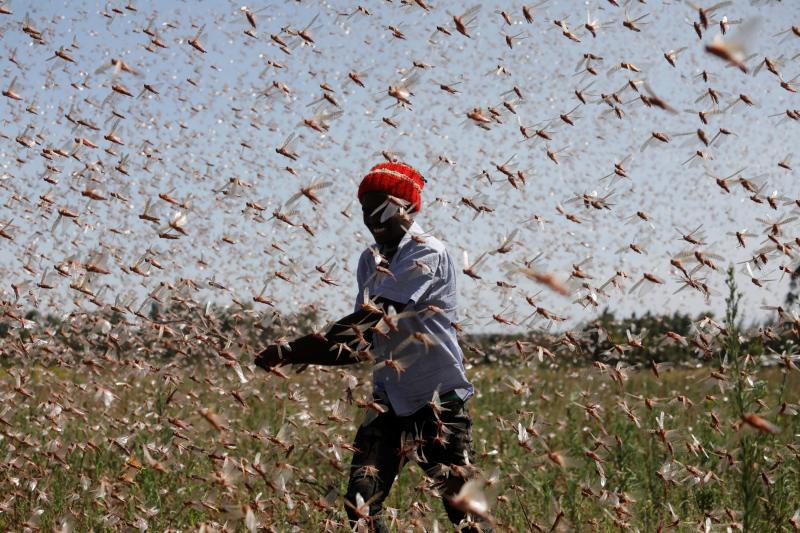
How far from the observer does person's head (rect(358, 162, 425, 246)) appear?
3.55m

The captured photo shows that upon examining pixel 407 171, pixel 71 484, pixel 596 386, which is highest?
pixel 407 171

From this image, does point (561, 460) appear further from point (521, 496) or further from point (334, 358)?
point (521, 496)

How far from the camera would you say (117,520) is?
3850 millimetres

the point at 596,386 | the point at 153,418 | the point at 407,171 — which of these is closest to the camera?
the point at 407,171

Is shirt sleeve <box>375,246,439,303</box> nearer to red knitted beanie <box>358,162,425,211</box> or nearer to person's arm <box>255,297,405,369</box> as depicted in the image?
person's arm <box>255,297,405,369</box>

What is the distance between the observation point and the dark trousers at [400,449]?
3.52 meters

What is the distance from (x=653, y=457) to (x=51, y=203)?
14.1ft

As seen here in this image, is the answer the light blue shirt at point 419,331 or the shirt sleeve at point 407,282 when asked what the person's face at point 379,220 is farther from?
the shirt sleeve at point 407,282

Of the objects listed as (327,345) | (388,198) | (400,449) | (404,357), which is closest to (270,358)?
(327,345)

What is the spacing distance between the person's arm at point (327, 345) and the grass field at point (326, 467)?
0.18 meters

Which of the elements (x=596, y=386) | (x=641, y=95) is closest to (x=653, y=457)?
(x=641, y=95)

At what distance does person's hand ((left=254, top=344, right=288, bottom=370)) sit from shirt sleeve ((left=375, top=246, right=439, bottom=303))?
0.49 meters

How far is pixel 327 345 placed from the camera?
3352 mm

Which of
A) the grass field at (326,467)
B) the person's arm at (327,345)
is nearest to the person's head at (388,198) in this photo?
the person's arm at (327,345)
